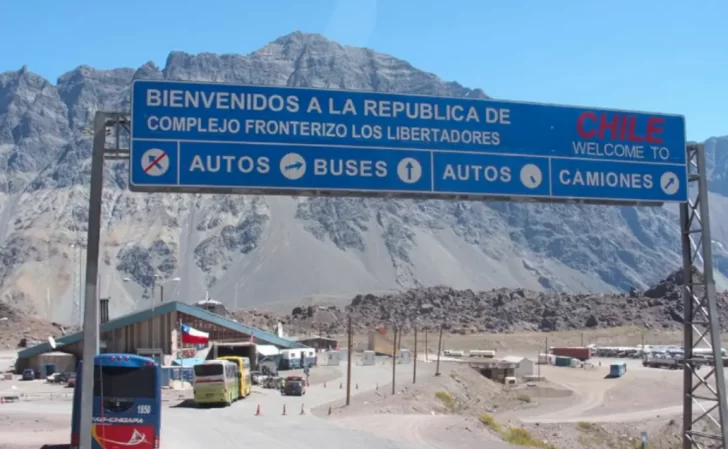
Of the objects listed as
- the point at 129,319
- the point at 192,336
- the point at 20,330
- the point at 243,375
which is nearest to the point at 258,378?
the point at 192,336

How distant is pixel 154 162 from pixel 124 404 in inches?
272

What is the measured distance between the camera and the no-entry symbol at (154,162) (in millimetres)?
14758

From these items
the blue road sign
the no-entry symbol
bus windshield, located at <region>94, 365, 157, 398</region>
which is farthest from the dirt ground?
the blue road sign

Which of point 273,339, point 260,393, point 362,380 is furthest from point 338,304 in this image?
point 260,393

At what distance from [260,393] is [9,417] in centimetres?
1811

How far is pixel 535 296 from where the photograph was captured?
17050cm

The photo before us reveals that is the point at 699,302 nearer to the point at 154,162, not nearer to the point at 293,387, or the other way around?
the point at 154,162

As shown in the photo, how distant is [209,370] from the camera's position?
3991 centimetres

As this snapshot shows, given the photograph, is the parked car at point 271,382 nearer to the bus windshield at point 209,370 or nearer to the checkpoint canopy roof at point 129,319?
the checkpoint canopy roof at point 129,319

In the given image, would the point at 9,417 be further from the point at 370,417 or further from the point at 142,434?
the point at 142,434

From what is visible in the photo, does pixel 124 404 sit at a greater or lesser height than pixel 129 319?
lesser

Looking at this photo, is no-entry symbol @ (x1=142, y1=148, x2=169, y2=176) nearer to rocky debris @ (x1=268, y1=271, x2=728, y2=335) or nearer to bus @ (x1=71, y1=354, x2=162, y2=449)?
bus @ (x1=71, y1=354, x2=162, y2=449)

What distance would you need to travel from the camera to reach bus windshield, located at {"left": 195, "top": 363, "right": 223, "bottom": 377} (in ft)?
129

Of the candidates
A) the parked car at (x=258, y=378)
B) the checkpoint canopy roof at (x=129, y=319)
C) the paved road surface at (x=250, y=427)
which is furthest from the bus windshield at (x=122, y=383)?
the checkpoint canopy roof at (x=129, y=319)
